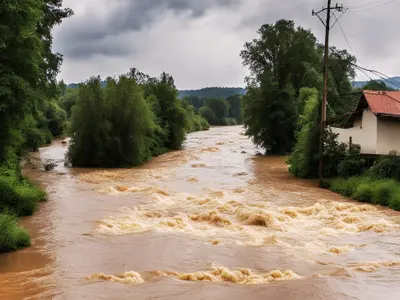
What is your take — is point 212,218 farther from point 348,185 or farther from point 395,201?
point 348,185

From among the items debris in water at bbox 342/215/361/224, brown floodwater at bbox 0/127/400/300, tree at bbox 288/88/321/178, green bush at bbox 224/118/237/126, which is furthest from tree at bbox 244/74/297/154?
green bush at bbox 224/118/237/126

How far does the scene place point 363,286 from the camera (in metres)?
11.6

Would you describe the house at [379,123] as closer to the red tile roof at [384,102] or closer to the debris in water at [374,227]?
the red tile roof at [384,102]

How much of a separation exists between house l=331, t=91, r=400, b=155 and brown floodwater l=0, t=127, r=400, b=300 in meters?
4.06

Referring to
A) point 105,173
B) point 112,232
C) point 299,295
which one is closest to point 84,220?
point 112,232

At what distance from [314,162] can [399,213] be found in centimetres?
1093

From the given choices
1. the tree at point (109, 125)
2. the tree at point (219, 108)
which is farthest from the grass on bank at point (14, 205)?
the tree at point (219, 108)

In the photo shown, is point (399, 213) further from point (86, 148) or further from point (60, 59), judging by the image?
point (86, 148)

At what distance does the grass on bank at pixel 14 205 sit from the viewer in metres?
14.6

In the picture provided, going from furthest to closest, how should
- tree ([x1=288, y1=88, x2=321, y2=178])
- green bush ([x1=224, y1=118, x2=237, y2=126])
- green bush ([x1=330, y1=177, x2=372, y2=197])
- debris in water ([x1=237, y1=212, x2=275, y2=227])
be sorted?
green bush ([x1=224, y1=118, x2=237, y2=126]) → tree ([x1=288, y1=88, x2=321, y2=178]) → green bush ([x1=330, y1=177, x2=372, y2=197]) → debris in water ([x1=237, y1=212, x2=275, y2=227])

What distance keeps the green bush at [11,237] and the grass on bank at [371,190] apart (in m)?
15.9

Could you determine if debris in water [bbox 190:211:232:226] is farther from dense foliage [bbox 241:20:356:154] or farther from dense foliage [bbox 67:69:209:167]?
dense foliage [bbox 241:20:356:154]

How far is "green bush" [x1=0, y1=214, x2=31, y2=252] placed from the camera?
1433 cm

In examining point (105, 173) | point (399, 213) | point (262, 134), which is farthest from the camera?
point (262, 134)
